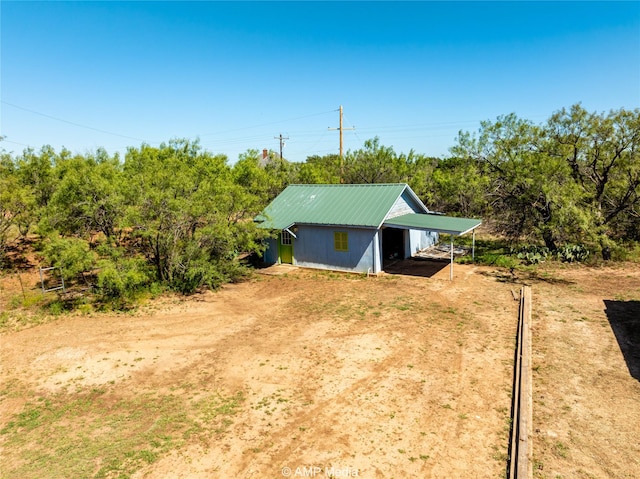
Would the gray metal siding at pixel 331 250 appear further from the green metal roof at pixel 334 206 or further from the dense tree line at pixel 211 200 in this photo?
the dense tree line at pixel 211 200

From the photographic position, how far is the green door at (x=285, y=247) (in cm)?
2252

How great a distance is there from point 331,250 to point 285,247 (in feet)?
9.52

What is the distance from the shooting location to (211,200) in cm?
1738

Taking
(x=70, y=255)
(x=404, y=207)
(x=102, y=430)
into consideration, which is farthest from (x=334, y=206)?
(x=102, y=430)

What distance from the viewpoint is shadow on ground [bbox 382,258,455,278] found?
20406 mm

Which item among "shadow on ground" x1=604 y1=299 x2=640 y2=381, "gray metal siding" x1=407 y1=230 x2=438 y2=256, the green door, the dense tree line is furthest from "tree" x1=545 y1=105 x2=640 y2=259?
the green door

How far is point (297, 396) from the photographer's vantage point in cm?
929

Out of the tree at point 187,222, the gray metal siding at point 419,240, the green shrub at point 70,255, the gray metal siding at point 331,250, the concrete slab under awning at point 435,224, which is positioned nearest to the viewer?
the green shrub at point 70,255

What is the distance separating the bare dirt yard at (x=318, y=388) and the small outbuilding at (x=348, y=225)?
4410 mm

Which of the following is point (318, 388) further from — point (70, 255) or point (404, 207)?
point (404, 207)

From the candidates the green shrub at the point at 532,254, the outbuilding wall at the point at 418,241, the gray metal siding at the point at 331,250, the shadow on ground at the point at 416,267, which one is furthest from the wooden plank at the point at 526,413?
the outbuilding wall at the point at 418,241

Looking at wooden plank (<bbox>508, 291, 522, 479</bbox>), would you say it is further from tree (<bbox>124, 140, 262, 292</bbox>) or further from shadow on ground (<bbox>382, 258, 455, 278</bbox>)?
tree (<bbox>124, 140, 262, 292</bbox>)

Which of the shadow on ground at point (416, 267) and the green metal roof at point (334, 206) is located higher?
the green metal roof at point (334, 206)

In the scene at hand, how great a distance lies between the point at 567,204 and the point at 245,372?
54.4 feet
